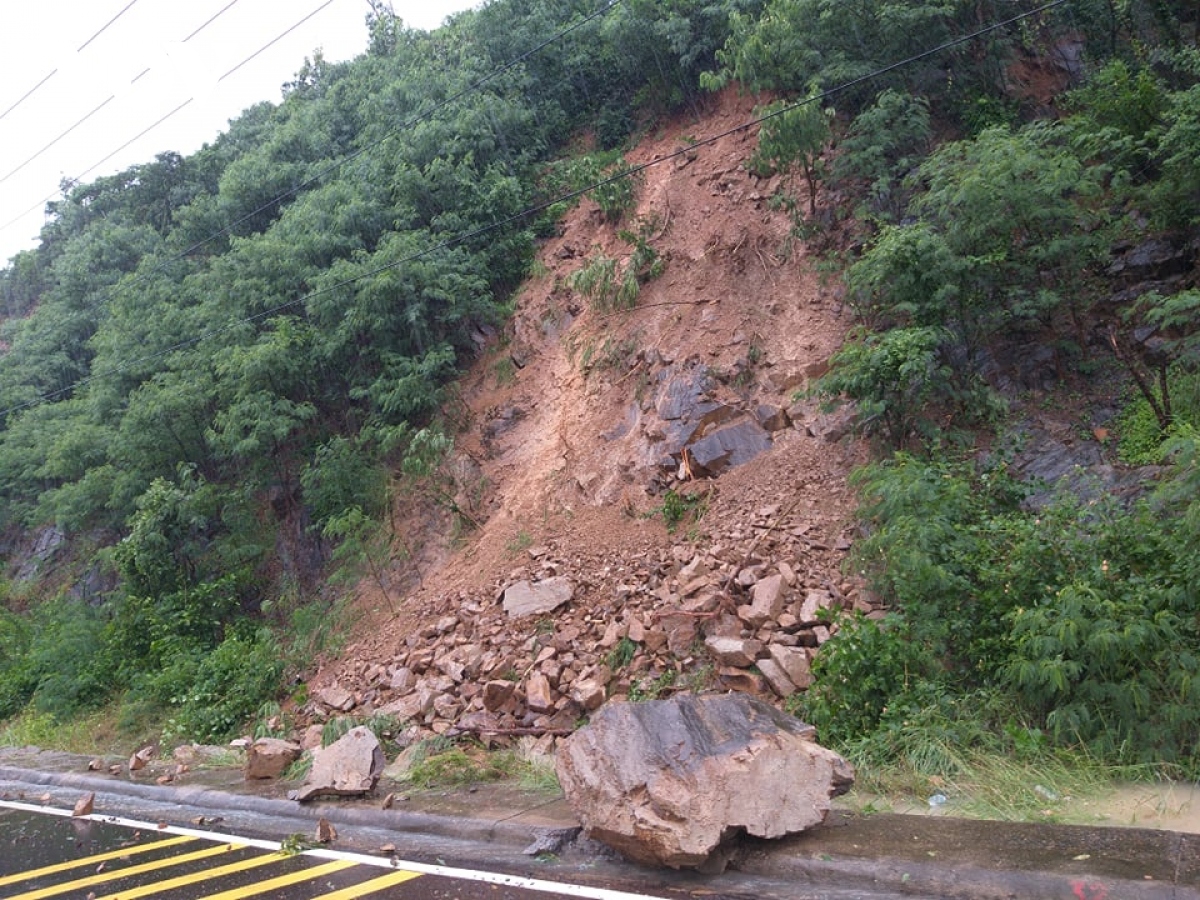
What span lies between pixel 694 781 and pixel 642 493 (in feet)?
22.7

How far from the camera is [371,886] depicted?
18.2ft

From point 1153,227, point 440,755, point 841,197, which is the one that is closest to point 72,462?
point 440,755

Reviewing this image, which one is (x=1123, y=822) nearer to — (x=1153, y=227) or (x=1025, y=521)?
(x=1025, y=521)

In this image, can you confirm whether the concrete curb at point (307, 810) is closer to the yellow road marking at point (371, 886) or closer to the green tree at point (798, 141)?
the yellow road marking at point (371, 886)

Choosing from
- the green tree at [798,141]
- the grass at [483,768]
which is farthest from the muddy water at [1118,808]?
the green tree at [798,141]

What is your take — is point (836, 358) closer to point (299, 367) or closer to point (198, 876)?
point (198, 876)

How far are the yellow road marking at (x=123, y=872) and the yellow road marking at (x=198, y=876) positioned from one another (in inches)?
16.8

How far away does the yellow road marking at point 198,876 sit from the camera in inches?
232

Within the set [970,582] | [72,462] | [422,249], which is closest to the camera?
[970,582]

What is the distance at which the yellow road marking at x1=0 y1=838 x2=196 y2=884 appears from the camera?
6.66 meters

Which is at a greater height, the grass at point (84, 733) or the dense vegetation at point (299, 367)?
the dense vegetation at point (299, 367)

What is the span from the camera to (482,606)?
11.5 meters

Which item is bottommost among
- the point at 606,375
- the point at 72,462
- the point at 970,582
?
the point at 970,582

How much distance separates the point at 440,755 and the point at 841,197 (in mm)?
9866
